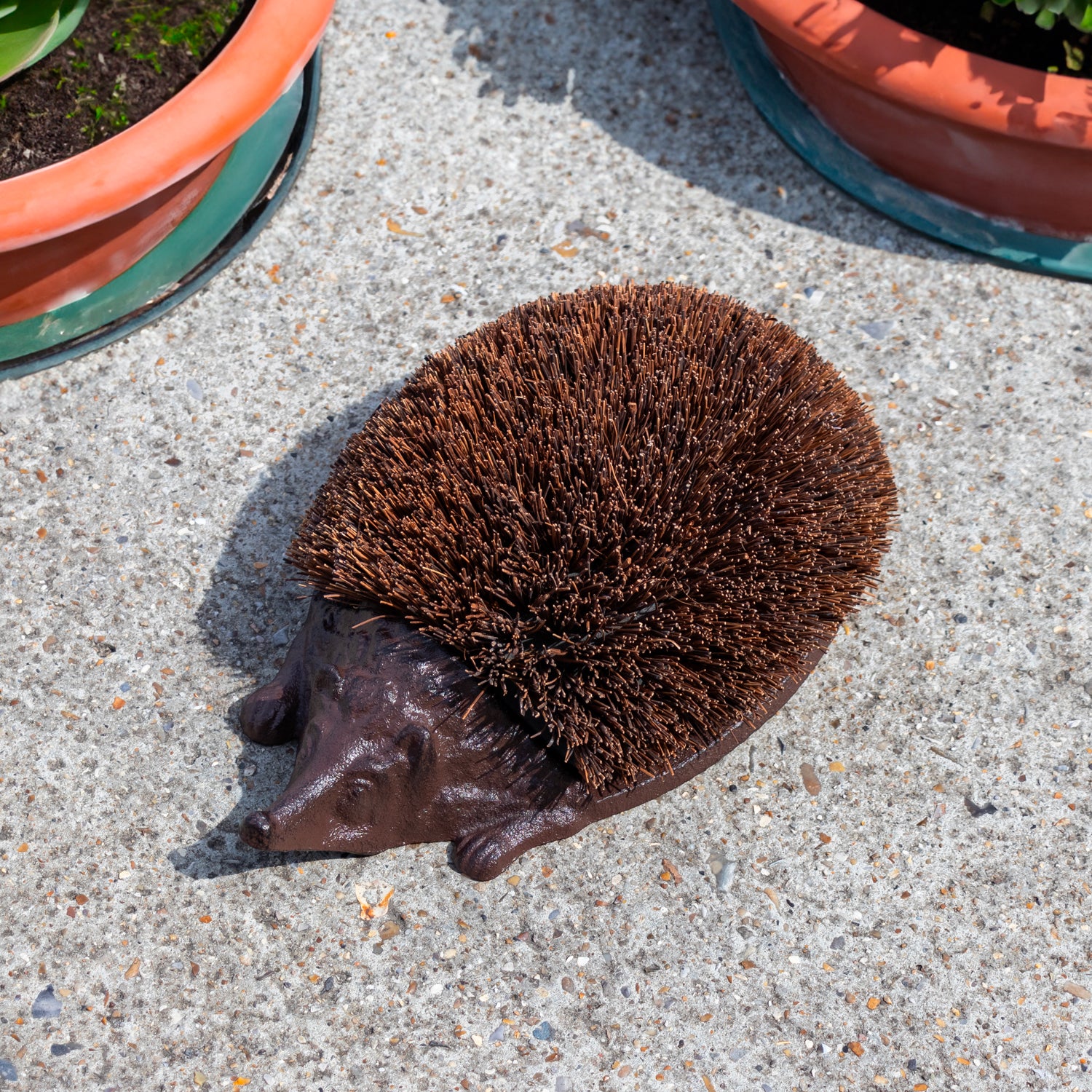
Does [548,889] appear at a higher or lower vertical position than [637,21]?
lower

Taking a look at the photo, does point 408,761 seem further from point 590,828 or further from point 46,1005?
point 46,1005

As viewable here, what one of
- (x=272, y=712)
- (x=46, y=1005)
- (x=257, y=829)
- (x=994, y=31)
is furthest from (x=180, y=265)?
(x=994, y=31)

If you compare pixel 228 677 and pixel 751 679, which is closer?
pixel 751 679

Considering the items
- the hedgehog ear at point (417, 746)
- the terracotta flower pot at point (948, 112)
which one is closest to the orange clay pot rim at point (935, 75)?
the terracotta flower pot at point (948, 112)

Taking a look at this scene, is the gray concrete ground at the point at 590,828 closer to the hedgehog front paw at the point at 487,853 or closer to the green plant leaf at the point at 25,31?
the hedgehog front paw at the point at 487,853

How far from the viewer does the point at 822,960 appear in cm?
178

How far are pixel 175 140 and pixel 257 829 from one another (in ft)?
4.08

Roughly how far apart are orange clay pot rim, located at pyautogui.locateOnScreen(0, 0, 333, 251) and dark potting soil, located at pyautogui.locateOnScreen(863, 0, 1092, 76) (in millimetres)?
1281

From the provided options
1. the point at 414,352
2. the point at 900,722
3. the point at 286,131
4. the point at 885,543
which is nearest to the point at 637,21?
the point at 286,131

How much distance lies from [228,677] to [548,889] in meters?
0.71

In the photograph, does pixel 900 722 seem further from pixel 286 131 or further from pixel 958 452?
pixel 286 131

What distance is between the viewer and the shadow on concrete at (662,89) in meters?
2.50

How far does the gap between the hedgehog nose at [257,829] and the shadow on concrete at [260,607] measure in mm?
333

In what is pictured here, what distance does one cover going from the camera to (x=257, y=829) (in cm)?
150
